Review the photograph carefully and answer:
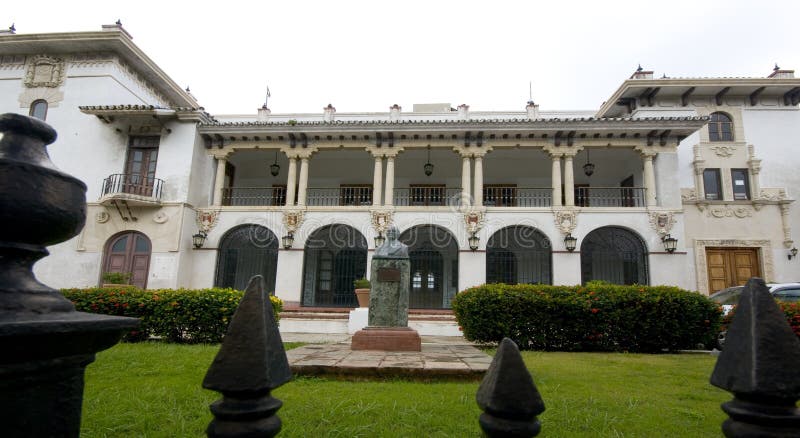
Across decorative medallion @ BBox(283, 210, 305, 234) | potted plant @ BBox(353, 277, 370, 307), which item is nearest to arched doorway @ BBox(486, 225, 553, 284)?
potted plant @ BBox(353, 277, 370, 307)

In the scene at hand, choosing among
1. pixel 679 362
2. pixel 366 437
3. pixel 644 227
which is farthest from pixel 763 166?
pixel 366 437

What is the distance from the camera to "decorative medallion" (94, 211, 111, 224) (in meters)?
16.4

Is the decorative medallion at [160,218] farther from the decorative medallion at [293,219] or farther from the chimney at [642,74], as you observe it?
the chimney at [642,74]

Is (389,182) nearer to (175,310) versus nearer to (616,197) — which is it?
(175,310)

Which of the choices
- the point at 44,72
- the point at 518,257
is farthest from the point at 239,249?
the point at 518,257

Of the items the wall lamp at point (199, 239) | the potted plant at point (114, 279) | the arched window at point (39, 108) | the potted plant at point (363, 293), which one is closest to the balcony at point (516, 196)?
the potted plant at point (363, 293)

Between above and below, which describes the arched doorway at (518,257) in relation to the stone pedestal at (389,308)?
above

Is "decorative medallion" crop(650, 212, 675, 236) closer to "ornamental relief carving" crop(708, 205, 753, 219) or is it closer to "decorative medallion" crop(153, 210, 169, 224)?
"ornamental relief carving" crop(708, 205, 753, 219)

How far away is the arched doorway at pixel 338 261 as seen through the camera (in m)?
17.4

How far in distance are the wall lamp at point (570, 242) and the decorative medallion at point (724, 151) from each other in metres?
7.07

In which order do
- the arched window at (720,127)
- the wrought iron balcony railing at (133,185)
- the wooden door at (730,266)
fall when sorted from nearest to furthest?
the wooden door at (730,266)
the wrought iron balcony railing at (133,185)
the arched window at (720,127)

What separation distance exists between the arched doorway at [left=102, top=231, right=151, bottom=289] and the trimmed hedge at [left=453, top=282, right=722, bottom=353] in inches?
529

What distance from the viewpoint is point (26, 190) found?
46.4 inches

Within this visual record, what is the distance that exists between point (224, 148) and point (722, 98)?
2019 centimetres
